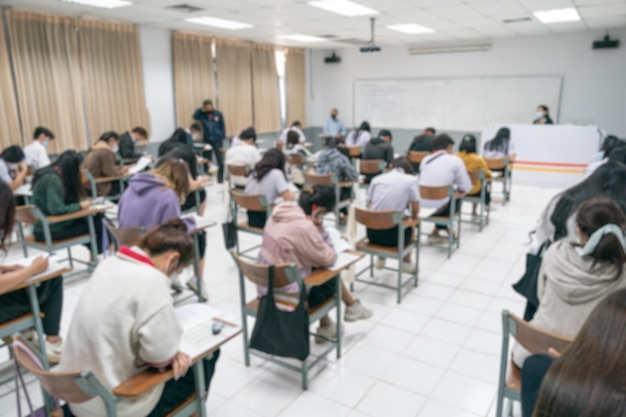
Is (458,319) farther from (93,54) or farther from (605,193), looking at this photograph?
(93,54)

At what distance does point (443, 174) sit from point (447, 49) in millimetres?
6390

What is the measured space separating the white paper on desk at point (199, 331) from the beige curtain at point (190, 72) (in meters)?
7.25

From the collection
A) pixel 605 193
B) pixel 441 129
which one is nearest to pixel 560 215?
pixel 605 193

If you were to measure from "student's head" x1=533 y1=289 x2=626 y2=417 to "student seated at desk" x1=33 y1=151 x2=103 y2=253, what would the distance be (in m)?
3.88

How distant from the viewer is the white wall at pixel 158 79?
320 inches

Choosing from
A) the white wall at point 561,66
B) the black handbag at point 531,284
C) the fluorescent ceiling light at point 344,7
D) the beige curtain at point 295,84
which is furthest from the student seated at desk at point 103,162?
the white wall at point 561,66

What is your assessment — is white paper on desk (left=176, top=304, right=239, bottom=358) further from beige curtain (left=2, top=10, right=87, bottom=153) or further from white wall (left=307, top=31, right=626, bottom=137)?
white wall (left=307, top=31, right=626, bottom=137)

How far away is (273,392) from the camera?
2.71m

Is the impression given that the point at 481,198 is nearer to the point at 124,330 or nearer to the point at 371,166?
the point at 371,166

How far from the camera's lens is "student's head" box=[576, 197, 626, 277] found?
1.82m

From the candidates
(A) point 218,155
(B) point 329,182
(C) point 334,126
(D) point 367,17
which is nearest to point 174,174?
(B) point 329,182

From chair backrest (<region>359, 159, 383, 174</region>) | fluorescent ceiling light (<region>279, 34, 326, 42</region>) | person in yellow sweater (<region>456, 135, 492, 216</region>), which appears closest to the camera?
person in yellow sweater (<region>456, 135, 492, 216</region>)

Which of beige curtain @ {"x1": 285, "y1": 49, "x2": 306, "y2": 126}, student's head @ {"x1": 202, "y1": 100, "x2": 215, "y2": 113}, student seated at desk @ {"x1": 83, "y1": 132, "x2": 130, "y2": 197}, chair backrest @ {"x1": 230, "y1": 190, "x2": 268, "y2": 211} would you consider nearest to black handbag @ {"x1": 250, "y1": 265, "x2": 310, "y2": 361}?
chair backrest @ {"x1": 230, "y1": 190, "x2": 268, "y2": 211}

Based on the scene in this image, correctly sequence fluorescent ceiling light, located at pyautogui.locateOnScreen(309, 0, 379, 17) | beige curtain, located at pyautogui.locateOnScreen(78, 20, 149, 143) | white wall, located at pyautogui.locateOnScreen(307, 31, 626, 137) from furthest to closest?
white wall, located at pyautogui.locateOnScreen(307, 31, 626, 137)
beige curtain, located at pyautogui.locateOnScreen(78, 20, 149, 143)
fluorescent ceiling light, located at pyautogui.locateOnScreen(309, 0, 379, 17)
